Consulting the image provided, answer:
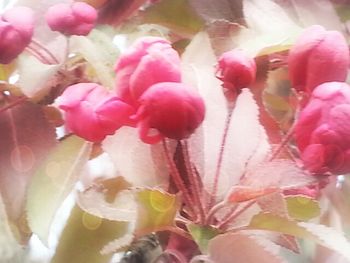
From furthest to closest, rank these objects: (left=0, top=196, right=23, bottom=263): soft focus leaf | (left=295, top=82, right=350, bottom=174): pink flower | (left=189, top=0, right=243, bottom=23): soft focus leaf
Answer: (left=189, top=0, right=243, bottom=23): soft focus leaf → (left=0, top=196, right=23, bottom=263): soft focus leaf → (left=295, top=82, right=350, bottom=174): pink flower

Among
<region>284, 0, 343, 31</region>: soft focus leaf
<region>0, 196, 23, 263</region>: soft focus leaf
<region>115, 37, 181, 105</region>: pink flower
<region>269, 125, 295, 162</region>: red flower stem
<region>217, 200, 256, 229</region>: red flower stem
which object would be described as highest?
<region>115, 37, 181, 105</region>: pink flower

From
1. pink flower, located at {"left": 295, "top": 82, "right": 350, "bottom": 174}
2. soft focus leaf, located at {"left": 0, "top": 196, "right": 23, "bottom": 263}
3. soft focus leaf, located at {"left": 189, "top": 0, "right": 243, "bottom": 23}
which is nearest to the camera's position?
pink flower, located at {"left": 295, "top": 82, "right": 350, "bottom": 174}

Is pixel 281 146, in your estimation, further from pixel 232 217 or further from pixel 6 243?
pixel 6 243

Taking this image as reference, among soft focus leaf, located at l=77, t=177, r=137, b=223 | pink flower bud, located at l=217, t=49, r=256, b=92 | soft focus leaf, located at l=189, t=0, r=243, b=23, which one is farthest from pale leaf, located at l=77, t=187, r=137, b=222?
soft focus leaf, located at l=189, t=0, r=243, b=23

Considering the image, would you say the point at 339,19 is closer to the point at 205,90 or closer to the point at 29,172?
the point at 205,90

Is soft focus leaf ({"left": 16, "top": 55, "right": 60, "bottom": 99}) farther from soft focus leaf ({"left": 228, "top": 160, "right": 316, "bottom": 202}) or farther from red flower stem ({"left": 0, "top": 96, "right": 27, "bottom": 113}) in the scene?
soft focus leaf ({"left": 228, "top": 160, "right": 316, "bottom": 202})

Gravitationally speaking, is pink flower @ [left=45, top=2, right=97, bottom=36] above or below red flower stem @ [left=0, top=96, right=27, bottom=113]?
above
